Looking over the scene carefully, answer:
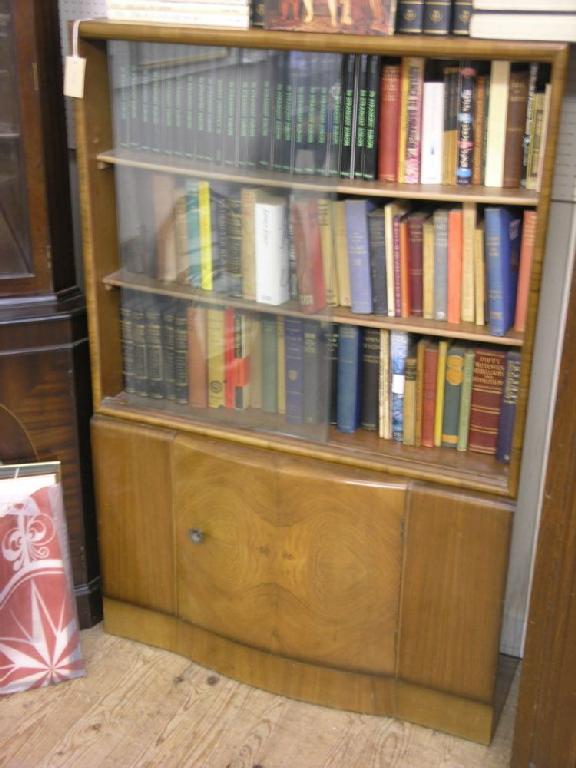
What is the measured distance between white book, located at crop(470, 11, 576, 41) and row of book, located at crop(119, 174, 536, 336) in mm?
314

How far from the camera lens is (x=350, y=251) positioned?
6.52 ft

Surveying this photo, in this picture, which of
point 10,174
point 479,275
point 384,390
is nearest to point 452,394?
point 384,390

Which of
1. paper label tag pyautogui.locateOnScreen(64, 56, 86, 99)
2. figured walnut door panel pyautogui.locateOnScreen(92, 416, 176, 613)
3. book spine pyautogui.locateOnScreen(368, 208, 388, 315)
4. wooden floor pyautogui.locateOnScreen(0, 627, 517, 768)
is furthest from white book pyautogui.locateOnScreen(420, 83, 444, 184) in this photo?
wooden floor pyautogui.locateOnScreen(0, 627, 517, 768)

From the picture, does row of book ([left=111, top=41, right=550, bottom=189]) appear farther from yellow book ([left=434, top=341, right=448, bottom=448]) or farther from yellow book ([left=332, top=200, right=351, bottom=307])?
yellow book ([left=434, top=341, right=448, bottom=448])

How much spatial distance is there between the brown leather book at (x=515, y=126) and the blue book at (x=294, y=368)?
20.2 inches

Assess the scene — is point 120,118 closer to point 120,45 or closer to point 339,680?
point 120,45

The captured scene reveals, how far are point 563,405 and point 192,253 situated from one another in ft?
2.88

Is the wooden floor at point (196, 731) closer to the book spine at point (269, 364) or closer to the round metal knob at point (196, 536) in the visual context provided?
the round metal knob at point (196, 536)

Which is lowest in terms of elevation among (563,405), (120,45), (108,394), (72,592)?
(72,592)

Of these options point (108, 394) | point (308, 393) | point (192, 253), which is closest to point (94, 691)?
point (108, 394)

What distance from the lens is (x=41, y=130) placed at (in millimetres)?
2045

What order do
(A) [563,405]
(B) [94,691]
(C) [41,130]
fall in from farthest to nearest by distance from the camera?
(B) [94,691]
(C) [41,130]
(A) [563,405]

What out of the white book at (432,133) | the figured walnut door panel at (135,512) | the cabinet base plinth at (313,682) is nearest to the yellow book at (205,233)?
the figured walnut door panel at (135,512)

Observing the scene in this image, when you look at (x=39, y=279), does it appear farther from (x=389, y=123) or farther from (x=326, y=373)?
(x=389, y=123)
